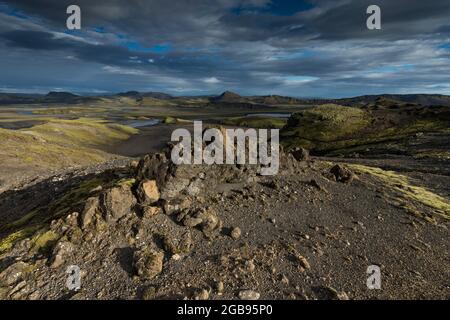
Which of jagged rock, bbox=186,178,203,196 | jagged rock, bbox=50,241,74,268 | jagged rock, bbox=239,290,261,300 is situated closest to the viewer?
Answer: jagged rock, bbox=239,290,261,300

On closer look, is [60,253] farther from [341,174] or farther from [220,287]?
[341,174]

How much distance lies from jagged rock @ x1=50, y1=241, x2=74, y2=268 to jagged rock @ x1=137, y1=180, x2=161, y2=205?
217 inches

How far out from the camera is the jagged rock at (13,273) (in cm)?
1803

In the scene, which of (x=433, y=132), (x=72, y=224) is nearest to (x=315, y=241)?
(x=72, y=224)

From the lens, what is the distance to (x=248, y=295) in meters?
17.5

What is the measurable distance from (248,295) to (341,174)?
2180 centimetres

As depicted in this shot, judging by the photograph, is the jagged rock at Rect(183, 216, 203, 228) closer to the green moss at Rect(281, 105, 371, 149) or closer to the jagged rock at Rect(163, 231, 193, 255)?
the jagged rock at Rect(163, 231, 193, 255)

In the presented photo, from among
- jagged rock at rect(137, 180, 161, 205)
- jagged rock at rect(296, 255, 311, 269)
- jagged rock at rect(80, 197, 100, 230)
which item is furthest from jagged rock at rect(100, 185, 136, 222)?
jagged rock at rect(296, 255, 311, 269)

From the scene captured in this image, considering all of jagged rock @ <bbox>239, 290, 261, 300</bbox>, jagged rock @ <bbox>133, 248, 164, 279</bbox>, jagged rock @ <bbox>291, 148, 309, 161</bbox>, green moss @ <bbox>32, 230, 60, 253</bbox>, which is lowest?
jagged rock @ <bbox>239, 290, 261, 300</bbox>

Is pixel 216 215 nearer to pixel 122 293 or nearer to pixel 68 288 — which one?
pixel 122 293

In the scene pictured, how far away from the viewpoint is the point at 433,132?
99.9 meters

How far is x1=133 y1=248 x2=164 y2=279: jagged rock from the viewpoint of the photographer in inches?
720

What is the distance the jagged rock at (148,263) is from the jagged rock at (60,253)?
4.15 meters

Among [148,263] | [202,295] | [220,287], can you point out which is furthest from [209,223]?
[202,295]
